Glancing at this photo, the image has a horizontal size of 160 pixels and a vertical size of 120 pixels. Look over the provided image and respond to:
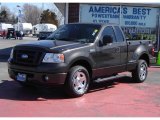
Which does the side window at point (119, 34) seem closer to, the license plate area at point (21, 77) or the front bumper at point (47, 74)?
the front bumper at point (47, 74)

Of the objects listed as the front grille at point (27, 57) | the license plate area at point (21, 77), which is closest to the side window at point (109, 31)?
the front grille at point (27, 57)

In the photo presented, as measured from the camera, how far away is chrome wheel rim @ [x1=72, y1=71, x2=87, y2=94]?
950 cm

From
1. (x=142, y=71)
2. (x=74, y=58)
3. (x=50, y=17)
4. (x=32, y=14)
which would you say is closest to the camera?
(x=74, y=58)

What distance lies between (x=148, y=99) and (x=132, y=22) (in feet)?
35.9

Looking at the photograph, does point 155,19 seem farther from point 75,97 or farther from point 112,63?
point 75,97

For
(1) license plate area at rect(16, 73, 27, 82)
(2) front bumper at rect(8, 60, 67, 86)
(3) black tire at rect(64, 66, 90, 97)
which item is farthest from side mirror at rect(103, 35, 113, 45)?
(1) license plate area at rect(16, 73, 27, 82)

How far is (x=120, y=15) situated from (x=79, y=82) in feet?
35.7

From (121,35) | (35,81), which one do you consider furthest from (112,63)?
(35,81)

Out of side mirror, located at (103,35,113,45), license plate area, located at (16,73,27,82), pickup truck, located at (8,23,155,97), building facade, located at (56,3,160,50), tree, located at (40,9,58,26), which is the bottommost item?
license plate area, located at (16,73,27,82)

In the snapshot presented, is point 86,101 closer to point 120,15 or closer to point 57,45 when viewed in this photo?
point 57,45

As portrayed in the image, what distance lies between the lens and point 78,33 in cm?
1062

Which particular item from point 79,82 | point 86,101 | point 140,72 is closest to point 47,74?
point 79,82

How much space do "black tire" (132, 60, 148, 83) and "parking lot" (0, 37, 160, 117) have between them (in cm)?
50

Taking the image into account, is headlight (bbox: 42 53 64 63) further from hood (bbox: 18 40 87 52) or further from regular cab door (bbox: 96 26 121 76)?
regular cab door (bbox: 96 26 121 76)
